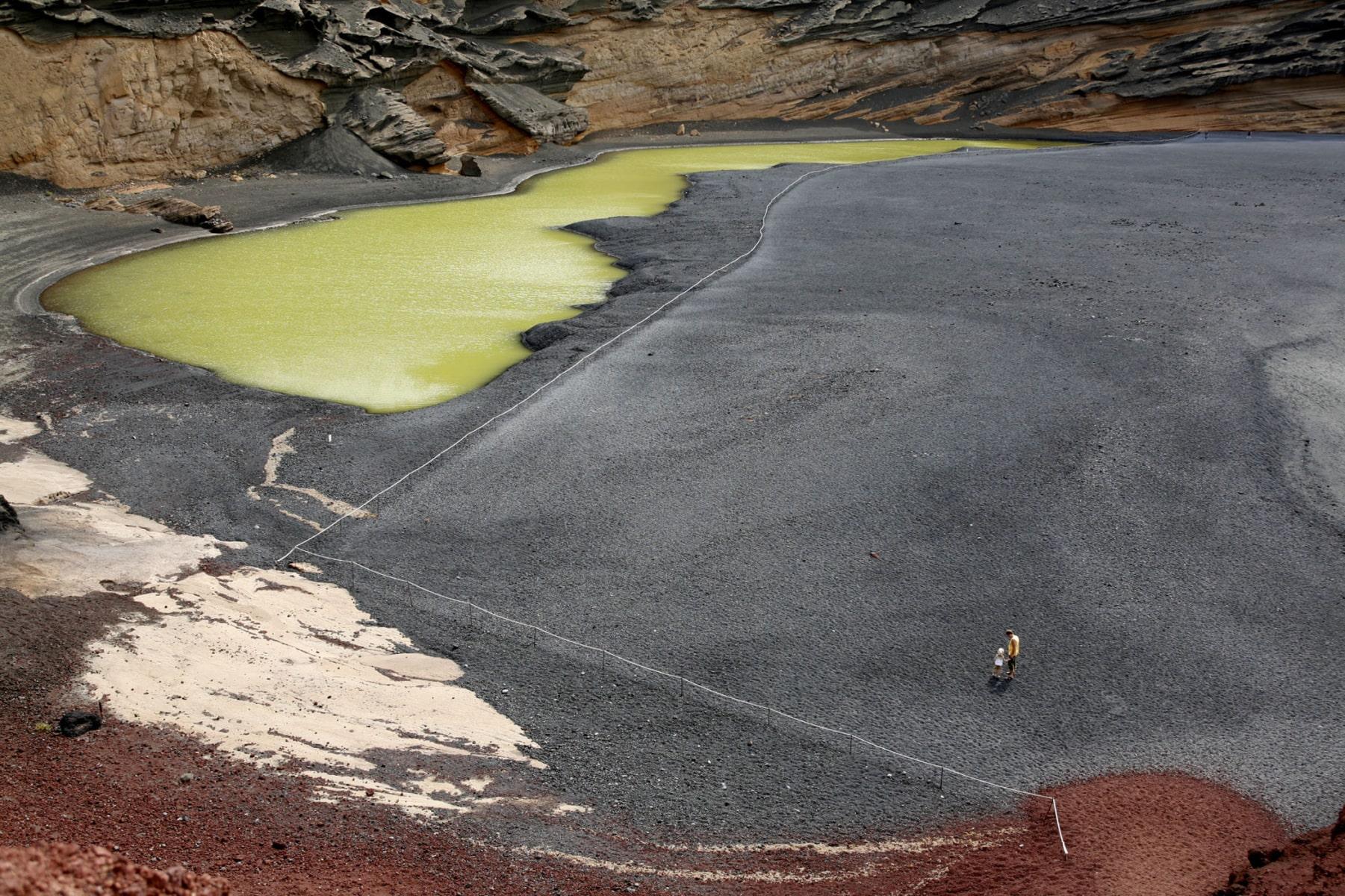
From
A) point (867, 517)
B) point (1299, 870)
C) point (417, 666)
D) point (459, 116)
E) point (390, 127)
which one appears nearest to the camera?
point (1299, 870)

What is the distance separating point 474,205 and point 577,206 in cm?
303

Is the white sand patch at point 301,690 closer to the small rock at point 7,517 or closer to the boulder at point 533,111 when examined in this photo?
the small rock at point 7,517

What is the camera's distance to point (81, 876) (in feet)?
15.0

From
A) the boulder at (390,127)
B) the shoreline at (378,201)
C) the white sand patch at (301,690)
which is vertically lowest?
the white sand patch at (301,690)

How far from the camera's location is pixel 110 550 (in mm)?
9945

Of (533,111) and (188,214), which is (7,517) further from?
(533,111)

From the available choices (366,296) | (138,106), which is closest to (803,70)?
(138,106)

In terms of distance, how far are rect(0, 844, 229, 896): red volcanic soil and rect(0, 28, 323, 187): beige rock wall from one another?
26.7 meters

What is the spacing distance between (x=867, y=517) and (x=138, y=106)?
83.8ft

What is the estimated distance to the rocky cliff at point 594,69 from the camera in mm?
27266

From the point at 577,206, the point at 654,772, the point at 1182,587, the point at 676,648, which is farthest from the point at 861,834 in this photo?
the point at 577,206

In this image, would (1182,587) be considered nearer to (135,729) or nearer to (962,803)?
(962,803)

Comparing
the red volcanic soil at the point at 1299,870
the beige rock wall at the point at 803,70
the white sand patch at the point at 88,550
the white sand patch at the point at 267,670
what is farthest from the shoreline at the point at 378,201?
the red volcanic soil at the point at 1299,870

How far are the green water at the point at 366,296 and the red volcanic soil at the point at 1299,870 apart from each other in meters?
11.5
